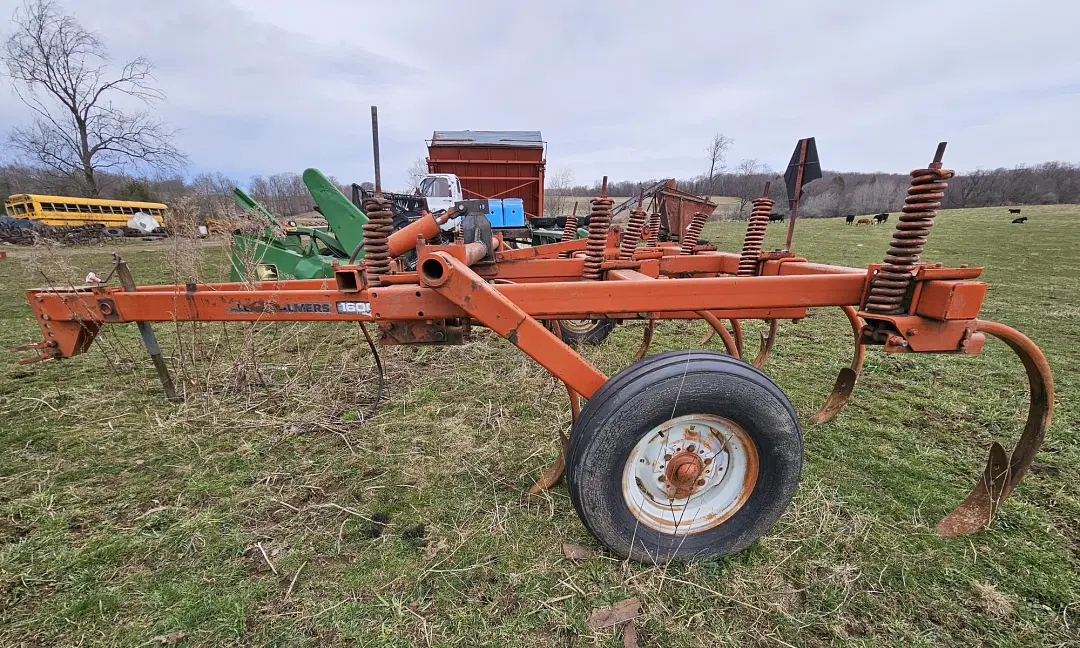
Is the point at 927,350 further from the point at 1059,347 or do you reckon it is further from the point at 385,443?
the point at 1059,347

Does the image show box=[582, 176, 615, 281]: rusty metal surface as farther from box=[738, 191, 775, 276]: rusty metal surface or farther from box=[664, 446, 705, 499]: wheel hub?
box=[664, 446, 705, 499]: wheel hub

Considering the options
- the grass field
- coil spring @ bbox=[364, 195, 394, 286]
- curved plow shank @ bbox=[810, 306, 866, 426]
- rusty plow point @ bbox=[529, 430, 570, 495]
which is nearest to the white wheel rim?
the grass field

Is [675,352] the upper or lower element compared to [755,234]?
lower

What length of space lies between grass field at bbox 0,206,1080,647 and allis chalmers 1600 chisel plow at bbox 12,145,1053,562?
27 cm

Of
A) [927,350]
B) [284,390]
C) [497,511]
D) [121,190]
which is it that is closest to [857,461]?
[927,350]

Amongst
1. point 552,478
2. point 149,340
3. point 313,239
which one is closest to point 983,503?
point 552,478

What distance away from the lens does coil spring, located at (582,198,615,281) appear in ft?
9.55

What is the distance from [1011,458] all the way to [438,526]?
9.75 feet

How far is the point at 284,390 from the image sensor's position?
3.88 meters

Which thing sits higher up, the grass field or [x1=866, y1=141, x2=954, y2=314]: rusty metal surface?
[x1=866, y1=141, x2=954, y2=314]: rusty metal surface

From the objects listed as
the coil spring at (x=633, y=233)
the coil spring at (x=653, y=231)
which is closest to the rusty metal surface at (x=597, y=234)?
the coil spring at (x=633, y=233)

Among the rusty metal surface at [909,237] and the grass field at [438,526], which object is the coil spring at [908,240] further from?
the grass field at [438,526]

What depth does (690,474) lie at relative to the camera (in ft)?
6.55

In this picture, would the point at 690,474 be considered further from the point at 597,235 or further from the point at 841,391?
the point at 841,391
